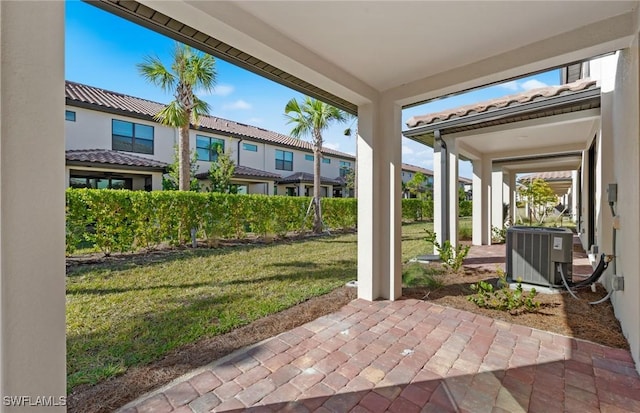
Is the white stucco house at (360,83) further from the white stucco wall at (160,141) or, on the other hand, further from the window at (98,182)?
the window at (98,182)

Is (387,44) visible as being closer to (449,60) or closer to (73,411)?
(449,60)

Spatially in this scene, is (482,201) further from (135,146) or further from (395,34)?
(135,146)

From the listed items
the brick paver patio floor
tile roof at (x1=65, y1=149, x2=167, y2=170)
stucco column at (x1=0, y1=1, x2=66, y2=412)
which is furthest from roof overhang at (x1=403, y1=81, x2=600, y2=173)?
tile roof at (x1=65, y1=149, x2=167, y2=170)

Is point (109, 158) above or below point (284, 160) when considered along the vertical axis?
below

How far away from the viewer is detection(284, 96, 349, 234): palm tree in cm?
1249

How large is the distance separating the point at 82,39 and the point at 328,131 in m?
8.60

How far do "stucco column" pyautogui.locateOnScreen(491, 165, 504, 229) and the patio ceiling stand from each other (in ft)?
26.2

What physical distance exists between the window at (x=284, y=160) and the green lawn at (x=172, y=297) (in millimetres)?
14454

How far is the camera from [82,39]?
7.96m

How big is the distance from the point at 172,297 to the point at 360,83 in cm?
418

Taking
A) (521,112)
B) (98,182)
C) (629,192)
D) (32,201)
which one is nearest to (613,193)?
(629,192)

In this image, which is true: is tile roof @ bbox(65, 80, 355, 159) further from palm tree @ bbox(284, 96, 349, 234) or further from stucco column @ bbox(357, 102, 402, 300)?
stucco column @ bbox(357, 102, 402, 300)

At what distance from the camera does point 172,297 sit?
452 centimetres

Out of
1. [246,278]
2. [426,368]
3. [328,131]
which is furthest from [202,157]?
[426,368]
